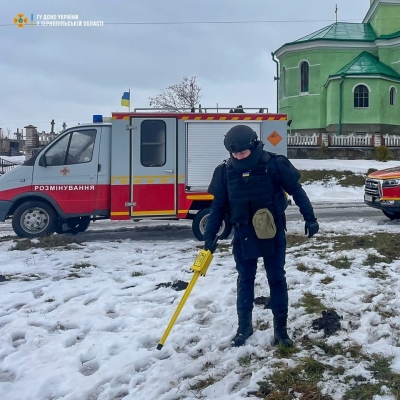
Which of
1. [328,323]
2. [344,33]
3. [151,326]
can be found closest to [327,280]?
[328,323]

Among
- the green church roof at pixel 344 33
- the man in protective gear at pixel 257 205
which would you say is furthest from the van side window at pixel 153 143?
the green church roof at pixel 344 33

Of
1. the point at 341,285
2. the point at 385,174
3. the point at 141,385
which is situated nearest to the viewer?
the point at 141,385

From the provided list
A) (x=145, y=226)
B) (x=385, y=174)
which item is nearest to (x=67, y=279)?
(x=145, y=226)

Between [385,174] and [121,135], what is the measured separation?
5.92 meters

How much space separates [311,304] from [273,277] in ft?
3.79

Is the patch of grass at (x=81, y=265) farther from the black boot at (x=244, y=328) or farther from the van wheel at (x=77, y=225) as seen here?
the black boot at (x=244, y=328)

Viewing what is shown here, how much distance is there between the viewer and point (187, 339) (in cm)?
475

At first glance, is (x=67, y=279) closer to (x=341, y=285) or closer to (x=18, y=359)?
(x=18, y=359)

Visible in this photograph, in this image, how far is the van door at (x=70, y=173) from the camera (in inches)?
386

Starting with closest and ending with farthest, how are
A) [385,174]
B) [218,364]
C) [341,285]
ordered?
[218,364]
[341,285]
[385,174]

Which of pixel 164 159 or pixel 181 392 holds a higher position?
pixel 164 159

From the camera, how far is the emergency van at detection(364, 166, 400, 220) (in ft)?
36.2

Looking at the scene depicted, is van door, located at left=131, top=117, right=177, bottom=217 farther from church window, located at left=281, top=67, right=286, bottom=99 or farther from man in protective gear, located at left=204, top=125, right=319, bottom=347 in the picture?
church window, located at left=281, top=67, right=286, bottom=99

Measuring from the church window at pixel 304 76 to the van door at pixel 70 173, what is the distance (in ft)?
93.7
